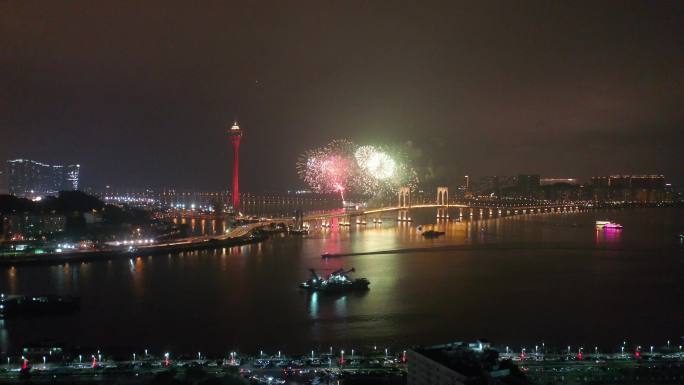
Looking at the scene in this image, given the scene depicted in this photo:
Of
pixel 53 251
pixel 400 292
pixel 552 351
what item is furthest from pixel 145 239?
pixel 552 351

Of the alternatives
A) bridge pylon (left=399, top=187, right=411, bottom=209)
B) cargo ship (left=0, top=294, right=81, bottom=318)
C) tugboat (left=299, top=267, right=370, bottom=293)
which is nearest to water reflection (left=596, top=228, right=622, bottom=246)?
tugboat (left=299, top=267, right=370, bottom=293)

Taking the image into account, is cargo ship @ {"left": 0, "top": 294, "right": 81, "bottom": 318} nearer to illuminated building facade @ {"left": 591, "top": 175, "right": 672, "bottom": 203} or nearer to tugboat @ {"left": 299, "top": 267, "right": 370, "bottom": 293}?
tugboat @ {"left": 299, "top": 267, "right": 370, "bottom": 293}

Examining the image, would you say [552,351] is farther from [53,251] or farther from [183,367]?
[53,251]

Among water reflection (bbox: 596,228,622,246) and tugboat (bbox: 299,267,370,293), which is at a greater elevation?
water reflection (bbox: 596,228,622,246)

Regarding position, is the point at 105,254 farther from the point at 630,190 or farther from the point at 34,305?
the point at 630,190

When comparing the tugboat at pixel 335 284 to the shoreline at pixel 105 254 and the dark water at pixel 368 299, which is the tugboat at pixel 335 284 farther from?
the shoreline at pixel 105 254
